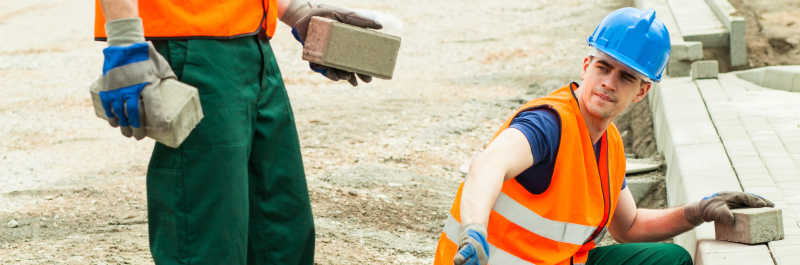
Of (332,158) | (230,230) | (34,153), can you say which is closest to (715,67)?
(332,158)

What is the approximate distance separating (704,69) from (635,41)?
386 cm

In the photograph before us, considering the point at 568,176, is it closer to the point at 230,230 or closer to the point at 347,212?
the point at 230,230

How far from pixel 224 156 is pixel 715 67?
16.0 feet

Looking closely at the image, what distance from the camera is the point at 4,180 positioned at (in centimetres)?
621

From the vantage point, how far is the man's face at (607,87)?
2.81m

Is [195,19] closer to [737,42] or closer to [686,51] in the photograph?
[686,51]

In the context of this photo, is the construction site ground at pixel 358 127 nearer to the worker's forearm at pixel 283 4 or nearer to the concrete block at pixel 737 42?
the concrete block at pixel 737 42

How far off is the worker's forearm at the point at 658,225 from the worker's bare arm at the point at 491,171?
936 mm

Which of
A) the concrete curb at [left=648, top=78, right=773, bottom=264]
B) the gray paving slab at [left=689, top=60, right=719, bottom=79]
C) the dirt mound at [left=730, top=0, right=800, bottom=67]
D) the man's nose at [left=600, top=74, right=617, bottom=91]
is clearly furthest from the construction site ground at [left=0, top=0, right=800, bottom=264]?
the man's nose at [left=600, top=74, right=617, bottom=91]

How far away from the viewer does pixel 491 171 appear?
95.7 inches

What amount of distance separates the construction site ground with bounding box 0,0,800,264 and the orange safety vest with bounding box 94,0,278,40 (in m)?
1.99

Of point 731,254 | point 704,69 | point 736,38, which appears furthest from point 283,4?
point 736,38

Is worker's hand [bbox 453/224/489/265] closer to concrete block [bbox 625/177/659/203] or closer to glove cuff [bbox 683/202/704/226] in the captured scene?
glove cuff [bbox 683/202/704/226]

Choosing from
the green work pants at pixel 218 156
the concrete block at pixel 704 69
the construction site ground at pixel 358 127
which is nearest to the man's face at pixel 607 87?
the green work pants at pixel 218 156
